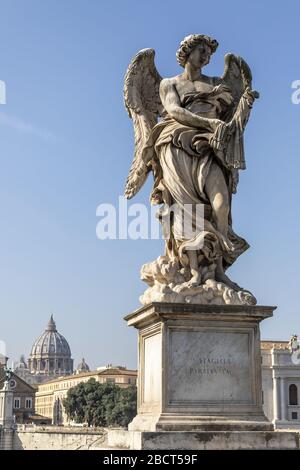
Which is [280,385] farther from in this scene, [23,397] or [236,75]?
[236,75]

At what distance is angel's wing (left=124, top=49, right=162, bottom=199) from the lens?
989cm

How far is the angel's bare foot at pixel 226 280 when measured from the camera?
884 centimetres

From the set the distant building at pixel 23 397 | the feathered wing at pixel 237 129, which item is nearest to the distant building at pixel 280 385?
the distant building at pixel 23 397

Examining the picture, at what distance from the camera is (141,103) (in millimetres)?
10188

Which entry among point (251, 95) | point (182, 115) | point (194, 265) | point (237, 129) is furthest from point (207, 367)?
point (251, 95)

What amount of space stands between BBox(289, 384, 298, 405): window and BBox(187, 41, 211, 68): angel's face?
82.9m

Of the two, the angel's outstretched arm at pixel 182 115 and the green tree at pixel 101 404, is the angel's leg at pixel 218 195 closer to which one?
the angel's outstretched arm at pixel 182 115

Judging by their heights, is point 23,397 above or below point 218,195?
above

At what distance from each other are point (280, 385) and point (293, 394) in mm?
3147

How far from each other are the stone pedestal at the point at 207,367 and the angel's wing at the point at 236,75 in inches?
123

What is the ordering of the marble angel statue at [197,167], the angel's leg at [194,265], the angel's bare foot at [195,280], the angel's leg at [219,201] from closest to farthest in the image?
the angel's bare foot at [195,280]
the angel's leg at [194,265]
the marble angel statue at [197,167]
the angel's leg at [219,201]

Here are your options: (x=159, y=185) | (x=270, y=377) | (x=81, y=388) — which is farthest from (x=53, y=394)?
(x=159, y=185)

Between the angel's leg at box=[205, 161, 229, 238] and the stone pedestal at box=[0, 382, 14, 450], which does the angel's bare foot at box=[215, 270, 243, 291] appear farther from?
the stone pedestal at box=[0, 382, 14, 450]
